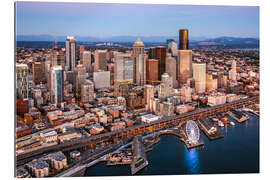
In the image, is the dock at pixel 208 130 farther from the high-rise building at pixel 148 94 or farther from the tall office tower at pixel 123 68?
the tall office tower at pixel 123 68

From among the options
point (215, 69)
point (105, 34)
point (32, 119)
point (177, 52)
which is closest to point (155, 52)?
point (177, 52)

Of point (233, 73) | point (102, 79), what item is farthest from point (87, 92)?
point (233, 73)

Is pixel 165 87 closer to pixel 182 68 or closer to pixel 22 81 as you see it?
pixel 182 68

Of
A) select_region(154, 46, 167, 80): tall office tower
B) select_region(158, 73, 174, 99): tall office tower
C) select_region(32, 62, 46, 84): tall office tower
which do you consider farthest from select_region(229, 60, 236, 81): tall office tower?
select_region(32, 62, 46, 84): tall office tower

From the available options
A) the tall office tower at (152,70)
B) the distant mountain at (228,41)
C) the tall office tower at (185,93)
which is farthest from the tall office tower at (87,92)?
the distant mountain at (228,41)

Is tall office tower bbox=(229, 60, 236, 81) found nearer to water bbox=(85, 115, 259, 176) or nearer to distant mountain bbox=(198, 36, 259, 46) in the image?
distant mountain bbox=(198, 36, 259, 46)
